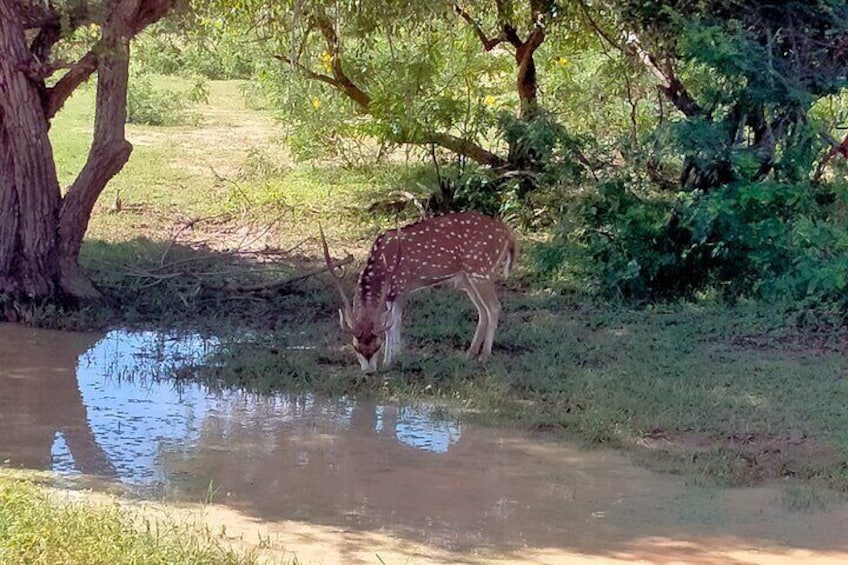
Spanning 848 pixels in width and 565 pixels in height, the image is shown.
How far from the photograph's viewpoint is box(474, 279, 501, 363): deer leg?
10477mm

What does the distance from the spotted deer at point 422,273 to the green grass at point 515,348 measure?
27cm

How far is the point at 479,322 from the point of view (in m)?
10.8

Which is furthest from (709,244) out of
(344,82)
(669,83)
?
(344,82)

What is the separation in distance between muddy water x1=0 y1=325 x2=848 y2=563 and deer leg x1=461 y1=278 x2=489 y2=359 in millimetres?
1494

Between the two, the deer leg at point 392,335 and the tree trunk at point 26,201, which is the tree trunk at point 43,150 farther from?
the deer leg at point 392,335

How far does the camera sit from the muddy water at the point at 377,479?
657 centimetres

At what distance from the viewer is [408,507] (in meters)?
7.12

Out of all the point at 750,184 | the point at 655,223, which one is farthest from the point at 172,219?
the point at 750,184

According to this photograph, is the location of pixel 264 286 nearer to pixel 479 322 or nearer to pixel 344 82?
pixel 479 322

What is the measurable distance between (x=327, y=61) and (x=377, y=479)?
9801 mm

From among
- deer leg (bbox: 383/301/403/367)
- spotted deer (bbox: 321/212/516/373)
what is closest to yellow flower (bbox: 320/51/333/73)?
spotted deer (bbox: 321/212/516/373)

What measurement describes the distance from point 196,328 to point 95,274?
2115 millimetres

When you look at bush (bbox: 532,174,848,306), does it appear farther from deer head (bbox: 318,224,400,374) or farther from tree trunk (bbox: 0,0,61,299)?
tree trunk (bbox: 0,0,61,299)

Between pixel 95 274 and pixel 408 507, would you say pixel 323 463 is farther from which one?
pixel 95 274
